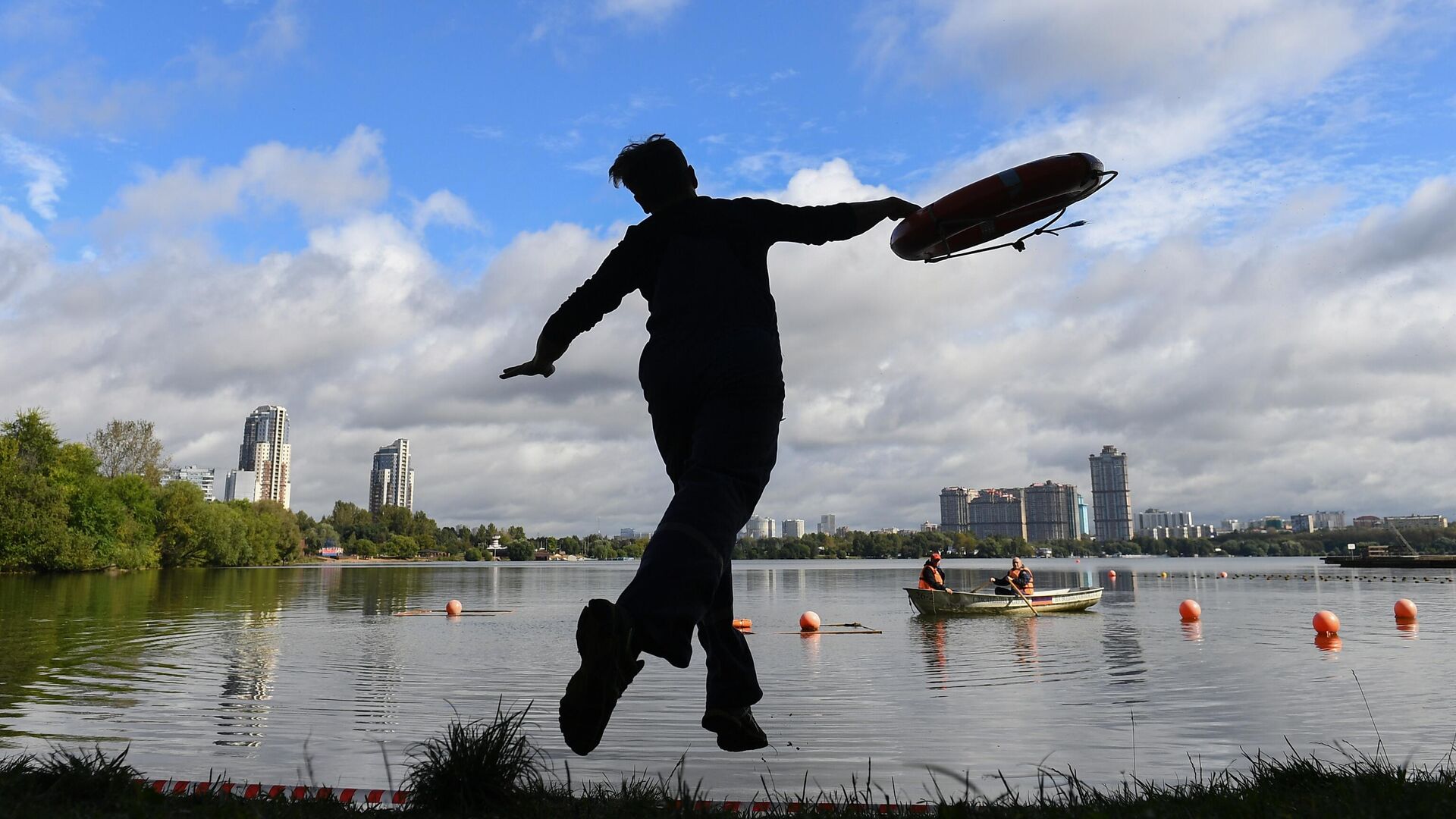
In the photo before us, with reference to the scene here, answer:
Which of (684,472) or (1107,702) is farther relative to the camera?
(1107,702)

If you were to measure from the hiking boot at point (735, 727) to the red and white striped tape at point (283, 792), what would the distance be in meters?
1.29

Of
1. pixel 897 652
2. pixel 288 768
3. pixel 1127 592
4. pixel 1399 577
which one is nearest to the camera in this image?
pixel 288 768

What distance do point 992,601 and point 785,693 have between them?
65.0ft

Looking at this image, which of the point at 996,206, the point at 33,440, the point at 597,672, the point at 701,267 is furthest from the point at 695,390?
the point at 33,440

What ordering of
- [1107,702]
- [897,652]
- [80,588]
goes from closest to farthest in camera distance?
[1107,702]
[897,652]
[80,588]

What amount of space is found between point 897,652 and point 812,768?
42.5 ft

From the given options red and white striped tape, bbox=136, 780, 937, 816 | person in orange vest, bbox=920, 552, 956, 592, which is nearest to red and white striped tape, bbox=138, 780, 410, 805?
red and white striped tape, bbox=136, 780, 937, 816

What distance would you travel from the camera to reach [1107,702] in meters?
13.1

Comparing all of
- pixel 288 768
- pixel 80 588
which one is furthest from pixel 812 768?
pixel 80 588

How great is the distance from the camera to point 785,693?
14.2 metres

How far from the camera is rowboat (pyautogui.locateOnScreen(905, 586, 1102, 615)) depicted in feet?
103

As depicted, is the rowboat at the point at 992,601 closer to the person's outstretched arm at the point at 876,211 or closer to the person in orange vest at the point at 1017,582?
the person in orange vest at the point at 1017,582

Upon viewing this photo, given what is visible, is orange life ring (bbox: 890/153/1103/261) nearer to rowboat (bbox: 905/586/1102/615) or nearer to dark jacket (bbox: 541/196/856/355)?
dark jacket (bbox: 541/196/856/355)

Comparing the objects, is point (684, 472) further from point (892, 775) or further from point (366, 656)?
point (366, 656)
